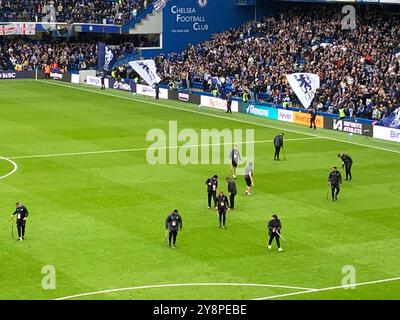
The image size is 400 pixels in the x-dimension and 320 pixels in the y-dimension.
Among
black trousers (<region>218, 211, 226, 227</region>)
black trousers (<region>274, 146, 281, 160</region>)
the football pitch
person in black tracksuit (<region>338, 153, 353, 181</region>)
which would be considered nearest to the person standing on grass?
the football pitch

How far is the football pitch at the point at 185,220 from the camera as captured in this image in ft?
97.2

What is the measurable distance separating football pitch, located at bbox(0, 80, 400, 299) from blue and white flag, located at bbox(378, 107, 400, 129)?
7.33 feet

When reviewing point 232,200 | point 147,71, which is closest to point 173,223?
point 232,200

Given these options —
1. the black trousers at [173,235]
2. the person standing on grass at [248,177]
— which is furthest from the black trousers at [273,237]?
the person standing on grass at [248,177]

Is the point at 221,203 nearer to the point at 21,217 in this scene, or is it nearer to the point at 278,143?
the point at 21,217

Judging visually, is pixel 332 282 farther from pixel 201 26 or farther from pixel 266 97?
pixel 201 26

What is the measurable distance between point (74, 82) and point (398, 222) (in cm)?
5606

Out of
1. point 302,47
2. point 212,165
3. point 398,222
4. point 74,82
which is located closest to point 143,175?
point 212,165

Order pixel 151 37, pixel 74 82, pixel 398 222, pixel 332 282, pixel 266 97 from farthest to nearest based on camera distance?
1. pixel 151 37
2. pixel 74 82
3. pixel 266 97
4. pixel 398 222
5. pixel 332 282

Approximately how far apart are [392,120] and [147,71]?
83.4 ft

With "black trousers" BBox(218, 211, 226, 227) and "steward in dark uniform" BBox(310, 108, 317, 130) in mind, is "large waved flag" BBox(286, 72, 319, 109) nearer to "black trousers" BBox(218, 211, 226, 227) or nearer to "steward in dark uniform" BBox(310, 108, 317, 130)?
"steward in dark uniform" BBox(310, 108, 317, 130)

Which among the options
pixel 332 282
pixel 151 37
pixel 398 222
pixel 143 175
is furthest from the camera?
pixel 151 37

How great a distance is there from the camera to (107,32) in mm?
96438

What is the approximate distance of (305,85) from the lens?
64250 millimetres
